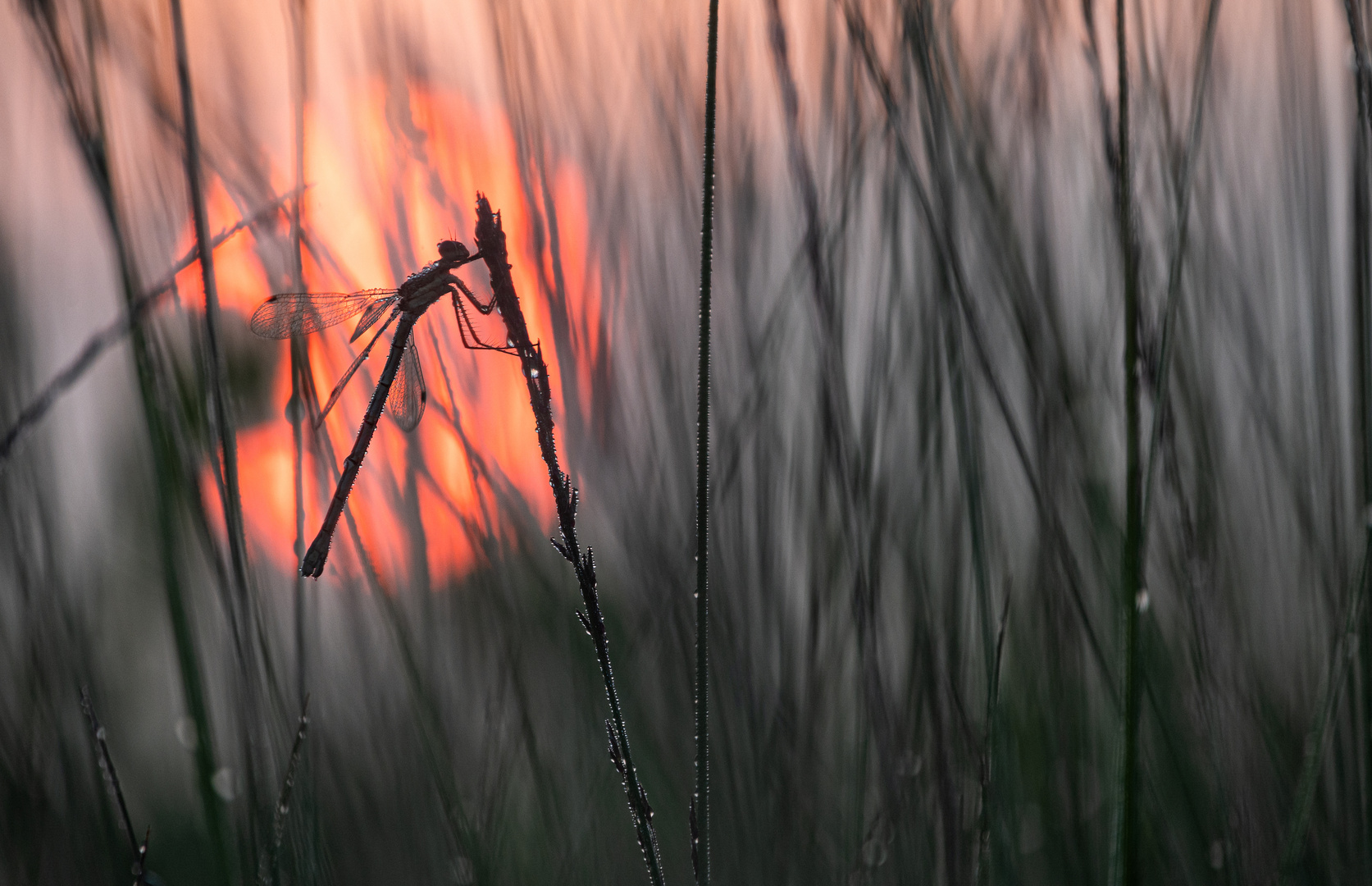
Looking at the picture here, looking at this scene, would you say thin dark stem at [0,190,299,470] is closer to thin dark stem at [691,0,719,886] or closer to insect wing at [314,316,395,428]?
insect wing at [314,316,395,428]

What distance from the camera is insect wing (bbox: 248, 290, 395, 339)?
2.66 ft

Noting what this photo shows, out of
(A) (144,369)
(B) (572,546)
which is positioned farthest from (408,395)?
(B) (572,546)

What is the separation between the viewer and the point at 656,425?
0.98 m

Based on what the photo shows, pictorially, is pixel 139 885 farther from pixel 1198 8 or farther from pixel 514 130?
pixel 1198 8

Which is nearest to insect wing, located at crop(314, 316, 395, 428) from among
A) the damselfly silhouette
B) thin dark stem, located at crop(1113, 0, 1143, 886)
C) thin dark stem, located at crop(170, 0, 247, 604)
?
the damselfly silhouette

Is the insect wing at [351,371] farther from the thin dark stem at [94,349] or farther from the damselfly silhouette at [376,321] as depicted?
the thin dark stem at [94,349]

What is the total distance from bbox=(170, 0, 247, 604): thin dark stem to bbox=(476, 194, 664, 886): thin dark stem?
221 mm

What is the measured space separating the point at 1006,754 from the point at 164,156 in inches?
39.8

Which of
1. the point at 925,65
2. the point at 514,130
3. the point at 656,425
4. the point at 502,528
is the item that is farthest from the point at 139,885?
the point at 925,65

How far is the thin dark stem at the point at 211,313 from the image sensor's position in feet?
1.75

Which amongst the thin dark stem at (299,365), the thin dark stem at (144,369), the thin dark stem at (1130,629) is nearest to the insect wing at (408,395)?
the thin dark stem at (299,365)

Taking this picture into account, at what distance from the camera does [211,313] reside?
0.57 meters

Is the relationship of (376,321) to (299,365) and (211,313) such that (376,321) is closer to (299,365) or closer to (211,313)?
(299,365)

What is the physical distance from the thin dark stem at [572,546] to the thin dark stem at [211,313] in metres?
0.22
